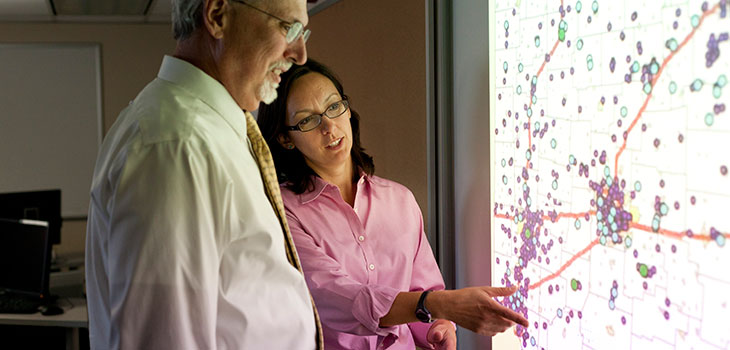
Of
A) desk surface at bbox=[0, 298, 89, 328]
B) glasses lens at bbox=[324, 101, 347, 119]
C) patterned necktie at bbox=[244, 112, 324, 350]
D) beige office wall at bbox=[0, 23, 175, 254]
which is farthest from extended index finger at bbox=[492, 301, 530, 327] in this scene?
beige office wall at bbox=[0, 23, 175, 254]

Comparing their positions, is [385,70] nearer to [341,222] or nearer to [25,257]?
[341,222]

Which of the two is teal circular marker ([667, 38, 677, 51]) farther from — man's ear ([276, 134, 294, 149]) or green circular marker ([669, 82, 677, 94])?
man's ear ([276, 134, 294, 149])

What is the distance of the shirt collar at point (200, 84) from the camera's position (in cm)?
105

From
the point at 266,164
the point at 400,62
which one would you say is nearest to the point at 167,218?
the point at 266,164

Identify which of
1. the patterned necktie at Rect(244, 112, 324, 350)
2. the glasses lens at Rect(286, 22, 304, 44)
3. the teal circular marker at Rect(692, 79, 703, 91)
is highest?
the glasses lens at Rect(286, 22, 304, 44)

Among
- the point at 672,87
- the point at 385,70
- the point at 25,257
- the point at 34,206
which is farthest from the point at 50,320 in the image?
the point at 672,87

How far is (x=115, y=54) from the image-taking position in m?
4.86

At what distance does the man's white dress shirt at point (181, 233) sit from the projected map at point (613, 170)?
52 cm

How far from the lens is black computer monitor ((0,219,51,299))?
9.86 feet

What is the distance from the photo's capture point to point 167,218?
905 mm

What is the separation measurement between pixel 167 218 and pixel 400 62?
1111mm

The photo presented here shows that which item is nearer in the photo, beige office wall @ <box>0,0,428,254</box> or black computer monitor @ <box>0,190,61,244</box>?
beige office wall @ <box>0,0,428,254</box>

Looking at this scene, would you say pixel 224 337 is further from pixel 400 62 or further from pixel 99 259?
pixel 400 62

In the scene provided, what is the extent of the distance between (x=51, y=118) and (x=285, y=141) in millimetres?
3926
